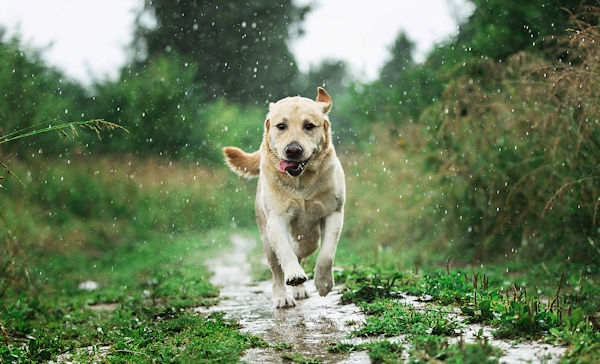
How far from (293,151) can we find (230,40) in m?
21.4

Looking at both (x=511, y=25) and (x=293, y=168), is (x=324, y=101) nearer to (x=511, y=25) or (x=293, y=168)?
(x=293, y=168)

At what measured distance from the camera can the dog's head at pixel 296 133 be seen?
14.3 ft

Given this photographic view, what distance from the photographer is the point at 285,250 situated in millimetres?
4492

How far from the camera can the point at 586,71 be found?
17.2 ft

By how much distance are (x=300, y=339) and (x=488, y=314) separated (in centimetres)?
129

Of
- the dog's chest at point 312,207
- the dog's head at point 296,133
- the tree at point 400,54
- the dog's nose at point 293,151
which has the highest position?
the tree at point 400,54

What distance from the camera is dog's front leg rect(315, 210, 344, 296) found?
444 centimetres

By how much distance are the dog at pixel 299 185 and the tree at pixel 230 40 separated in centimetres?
1961

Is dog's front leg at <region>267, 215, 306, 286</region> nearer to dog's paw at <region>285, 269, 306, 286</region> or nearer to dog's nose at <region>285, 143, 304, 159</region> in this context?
dog's paw at <region>285, 269, 306, 286</region>

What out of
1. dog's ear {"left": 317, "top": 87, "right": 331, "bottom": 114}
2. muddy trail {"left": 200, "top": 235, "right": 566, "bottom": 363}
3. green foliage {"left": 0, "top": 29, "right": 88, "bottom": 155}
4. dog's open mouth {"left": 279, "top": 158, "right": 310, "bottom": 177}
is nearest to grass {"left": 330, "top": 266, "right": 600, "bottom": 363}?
muddy trail {"left": 200, "top": 235, "right": 566, "bottom": 363}

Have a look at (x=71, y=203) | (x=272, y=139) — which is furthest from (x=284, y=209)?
(x=71, y=203)

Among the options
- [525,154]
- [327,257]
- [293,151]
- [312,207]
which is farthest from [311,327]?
[525,154]

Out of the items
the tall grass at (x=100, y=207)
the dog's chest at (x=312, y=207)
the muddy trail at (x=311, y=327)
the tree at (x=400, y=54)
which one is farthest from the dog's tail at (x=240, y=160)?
the tree at (x=400, y=54)

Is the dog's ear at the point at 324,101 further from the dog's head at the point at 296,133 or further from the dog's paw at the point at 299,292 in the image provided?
the dog's paw at the point at 299,292
